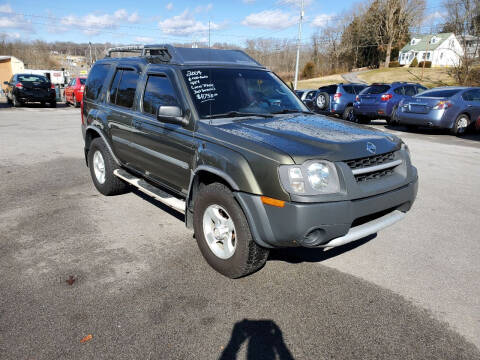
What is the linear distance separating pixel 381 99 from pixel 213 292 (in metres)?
13.1

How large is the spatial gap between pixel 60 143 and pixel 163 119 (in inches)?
303

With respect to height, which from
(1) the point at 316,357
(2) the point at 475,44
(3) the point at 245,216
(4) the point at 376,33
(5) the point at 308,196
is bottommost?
(1) the point at 316,357

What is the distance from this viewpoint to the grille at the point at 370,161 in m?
2.93

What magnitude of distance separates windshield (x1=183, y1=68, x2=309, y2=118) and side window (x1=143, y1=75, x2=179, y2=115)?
0.79 ft

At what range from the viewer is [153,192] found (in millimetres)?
4246

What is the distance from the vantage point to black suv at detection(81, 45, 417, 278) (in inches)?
108

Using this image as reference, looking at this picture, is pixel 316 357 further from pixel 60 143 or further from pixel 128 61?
pixel 60 143

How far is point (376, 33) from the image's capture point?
227 ft

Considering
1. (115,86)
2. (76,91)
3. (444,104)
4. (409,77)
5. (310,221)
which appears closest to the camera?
(310,221)

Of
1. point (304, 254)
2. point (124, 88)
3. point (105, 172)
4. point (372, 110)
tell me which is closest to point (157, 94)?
point (124, 88)

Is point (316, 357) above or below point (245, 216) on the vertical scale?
below

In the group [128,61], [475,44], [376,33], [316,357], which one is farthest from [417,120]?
[376,33]

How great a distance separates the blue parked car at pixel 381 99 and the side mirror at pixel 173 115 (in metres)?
12.0

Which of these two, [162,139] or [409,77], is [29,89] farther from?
[409,77]
